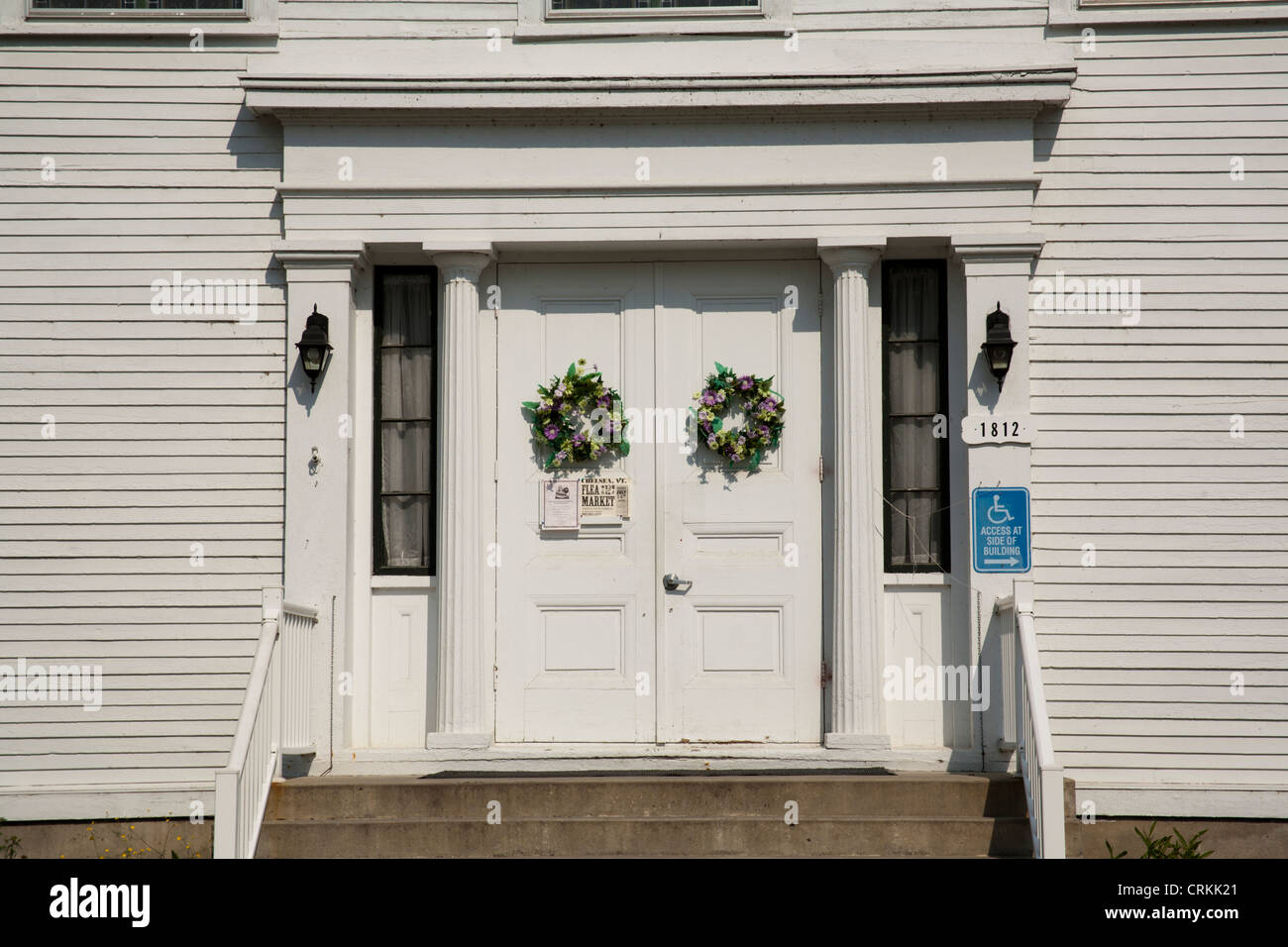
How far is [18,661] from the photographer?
23.9 ft

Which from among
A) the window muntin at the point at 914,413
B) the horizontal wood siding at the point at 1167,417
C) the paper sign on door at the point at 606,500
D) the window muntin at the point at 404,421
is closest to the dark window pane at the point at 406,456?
the window muntin at the point at 404,421

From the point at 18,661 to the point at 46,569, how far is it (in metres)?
0.54

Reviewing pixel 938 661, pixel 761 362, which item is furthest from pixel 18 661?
pixel 938 661

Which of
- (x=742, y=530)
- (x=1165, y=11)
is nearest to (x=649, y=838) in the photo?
(x=742, y=530)

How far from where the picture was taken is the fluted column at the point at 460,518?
719 cm

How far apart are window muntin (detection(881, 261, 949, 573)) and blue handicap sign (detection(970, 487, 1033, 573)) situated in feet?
0.86

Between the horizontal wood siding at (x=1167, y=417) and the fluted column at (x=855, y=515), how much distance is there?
3.06 feet

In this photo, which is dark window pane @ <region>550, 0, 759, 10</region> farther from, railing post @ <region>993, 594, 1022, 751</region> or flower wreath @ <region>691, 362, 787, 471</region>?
railing post @ <region>993, 594, 1022, 751</region>

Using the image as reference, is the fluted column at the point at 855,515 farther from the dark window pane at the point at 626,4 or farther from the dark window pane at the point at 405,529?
the dark window pane at the point at 405,529

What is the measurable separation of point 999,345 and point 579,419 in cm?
240

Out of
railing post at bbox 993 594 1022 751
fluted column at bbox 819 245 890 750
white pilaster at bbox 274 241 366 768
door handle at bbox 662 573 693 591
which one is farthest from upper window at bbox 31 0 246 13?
railing post at bbox 993 594 1022 751

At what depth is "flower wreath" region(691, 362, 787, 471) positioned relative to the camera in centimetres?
735
